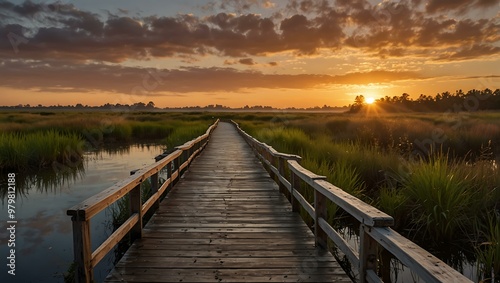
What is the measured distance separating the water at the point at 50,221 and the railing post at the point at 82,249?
2.63 meters

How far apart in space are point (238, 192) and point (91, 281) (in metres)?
5.02

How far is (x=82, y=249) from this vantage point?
3.18 metres

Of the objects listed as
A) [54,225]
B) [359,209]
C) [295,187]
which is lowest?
[54,225]

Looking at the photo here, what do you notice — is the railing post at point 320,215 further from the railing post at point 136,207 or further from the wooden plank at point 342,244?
the railing post at point 136,207

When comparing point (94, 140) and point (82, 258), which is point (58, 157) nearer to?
point (94, 140)

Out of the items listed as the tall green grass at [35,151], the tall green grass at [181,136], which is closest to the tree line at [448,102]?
the tall green grass at [181,136]

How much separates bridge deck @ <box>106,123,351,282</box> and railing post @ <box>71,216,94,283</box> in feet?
1.82

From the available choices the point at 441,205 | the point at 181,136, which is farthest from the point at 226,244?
the point at 181,136

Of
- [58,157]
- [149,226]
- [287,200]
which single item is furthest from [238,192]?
[58,157]

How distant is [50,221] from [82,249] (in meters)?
6.16

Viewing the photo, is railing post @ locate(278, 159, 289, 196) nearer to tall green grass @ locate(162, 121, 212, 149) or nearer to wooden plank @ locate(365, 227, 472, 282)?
wooden plank @ locate(365, 227, 472, 282)

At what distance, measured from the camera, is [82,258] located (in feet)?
10.5

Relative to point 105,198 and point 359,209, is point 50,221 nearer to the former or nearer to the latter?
point 105,198

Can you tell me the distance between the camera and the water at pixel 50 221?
5.86m
